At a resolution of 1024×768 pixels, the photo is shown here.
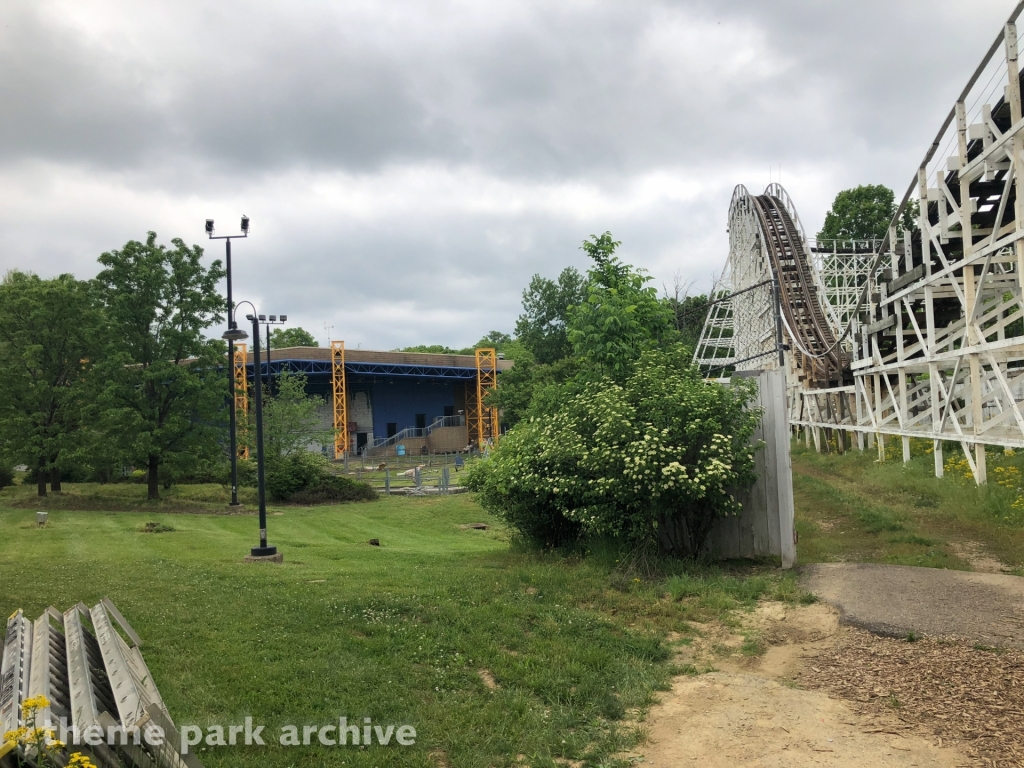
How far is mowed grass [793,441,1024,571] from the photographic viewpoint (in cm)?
1034

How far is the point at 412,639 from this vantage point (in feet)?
20.8

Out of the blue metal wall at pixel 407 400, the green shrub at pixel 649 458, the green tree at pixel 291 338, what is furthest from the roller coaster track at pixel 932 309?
the green tree at pixel 291 338

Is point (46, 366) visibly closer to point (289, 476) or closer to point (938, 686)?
point (289, 476)

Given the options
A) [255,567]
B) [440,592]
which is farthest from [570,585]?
[255,567]

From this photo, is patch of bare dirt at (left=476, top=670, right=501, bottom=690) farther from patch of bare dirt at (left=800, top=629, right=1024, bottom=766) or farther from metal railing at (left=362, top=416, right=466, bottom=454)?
metal railing at (left=362, top=416, right=466, bottom=454)

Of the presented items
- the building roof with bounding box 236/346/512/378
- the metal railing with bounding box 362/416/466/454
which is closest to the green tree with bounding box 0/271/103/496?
the building roof with bounding box 236/346/512/378

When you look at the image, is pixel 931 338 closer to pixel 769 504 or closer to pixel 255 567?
pixel 769 504

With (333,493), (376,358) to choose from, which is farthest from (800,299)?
(376,358)

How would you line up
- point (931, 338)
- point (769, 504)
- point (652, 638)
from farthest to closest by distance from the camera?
point (931, 338)
point (769, 504)
point (652, 638)

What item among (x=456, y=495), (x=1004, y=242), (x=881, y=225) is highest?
(x=881, y=225)

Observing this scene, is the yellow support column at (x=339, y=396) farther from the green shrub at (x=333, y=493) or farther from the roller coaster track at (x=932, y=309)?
the roller coaster track at (x=932, y=309)

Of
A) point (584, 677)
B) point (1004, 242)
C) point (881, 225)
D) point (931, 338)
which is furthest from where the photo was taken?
point (881, 225)

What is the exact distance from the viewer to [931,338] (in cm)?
1669

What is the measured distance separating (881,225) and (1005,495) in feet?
154
